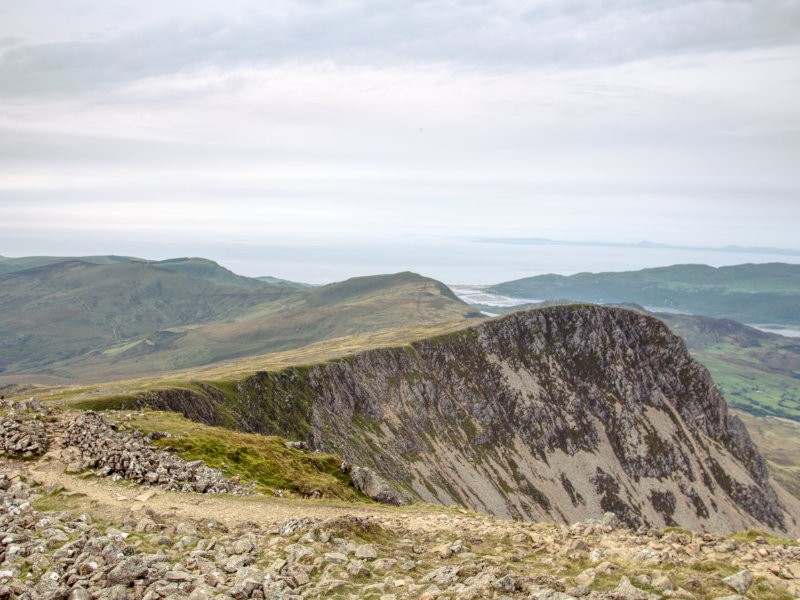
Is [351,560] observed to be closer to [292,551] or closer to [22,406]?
[292,551]

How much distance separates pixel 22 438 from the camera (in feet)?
118

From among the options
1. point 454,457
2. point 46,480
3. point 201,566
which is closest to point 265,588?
point 201,566

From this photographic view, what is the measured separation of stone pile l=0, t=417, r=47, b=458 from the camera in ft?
115

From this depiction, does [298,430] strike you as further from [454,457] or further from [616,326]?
[616,326]

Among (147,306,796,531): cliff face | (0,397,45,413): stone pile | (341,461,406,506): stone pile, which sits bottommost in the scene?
(147,306,796,531): cliff face

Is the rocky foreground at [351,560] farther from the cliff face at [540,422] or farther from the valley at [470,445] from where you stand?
the cliff face at [540,422]

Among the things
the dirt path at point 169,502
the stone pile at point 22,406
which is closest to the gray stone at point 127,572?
the dirt path at point 169,502

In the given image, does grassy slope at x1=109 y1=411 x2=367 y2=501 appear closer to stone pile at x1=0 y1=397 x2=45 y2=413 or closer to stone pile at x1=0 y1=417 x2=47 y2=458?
stone pile at x1=0 y1=397 x2=45 y2=413

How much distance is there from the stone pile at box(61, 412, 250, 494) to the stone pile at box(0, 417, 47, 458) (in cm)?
145

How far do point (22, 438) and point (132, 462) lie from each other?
7498mm

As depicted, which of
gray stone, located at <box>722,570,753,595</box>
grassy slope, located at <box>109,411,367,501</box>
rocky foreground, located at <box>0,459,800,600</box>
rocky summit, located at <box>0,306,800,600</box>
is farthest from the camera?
grassy slope, located at <box>109,411,367,501</box>

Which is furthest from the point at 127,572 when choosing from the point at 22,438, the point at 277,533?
the point at 22,438

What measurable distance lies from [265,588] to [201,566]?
10.7 feet

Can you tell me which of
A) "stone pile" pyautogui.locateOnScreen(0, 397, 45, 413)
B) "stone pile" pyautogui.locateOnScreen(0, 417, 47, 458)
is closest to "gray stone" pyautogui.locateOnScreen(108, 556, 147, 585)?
"stone pile" pyautogui.locateOnScreen(0, 417, 47, 458)
